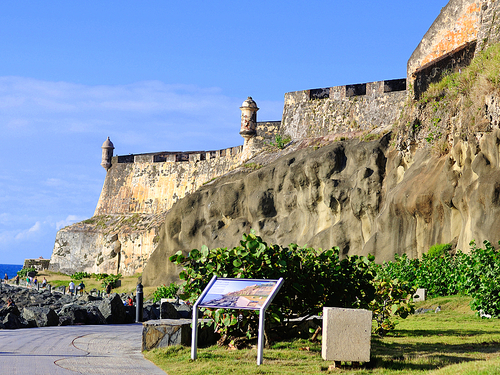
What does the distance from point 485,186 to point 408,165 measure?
28.4 ft

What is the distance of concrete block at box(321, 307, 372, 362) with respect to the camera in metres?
7.66

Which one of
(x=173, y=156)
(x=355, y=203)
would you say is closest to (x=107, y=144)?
(x=173, y=156)

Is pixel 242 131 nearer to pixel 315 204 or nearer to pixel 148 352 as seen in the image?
pixel 315 204

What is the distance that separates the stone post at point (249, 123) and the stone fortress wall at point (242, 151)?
2.4 inches

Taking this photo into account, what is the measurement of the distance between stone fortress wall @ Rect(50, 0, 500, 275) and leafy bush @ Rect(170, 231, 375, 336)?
1464cm

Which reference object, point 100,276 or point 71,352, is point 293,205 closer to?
point 100,276

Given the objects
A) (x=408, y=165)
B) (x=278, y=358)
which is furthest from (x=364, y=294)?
(x=408, y=165)

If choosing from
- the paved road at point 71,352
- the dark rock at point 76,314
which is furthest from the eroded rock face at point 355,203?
the paved road at point 71,352

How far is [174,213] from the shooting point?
39625 millimetres

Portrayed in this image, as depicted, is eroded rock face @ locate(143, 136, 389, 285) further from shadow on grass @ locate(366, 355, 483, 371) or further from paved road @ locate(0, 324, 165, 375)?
shadow on grass @ locate(366, 355, 483, 371)

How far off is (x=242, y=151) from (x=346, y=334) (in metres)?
33.8

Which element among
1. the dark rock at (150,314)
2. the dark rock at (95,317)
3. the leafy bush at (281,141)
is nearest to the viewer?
the dark rock at (95,317)

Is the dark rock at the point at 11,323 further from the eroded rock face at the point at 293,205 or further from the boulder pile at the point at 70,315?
the eroded rock face at the point at 293,205

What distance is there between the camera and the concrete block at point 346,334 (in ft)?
25.1
